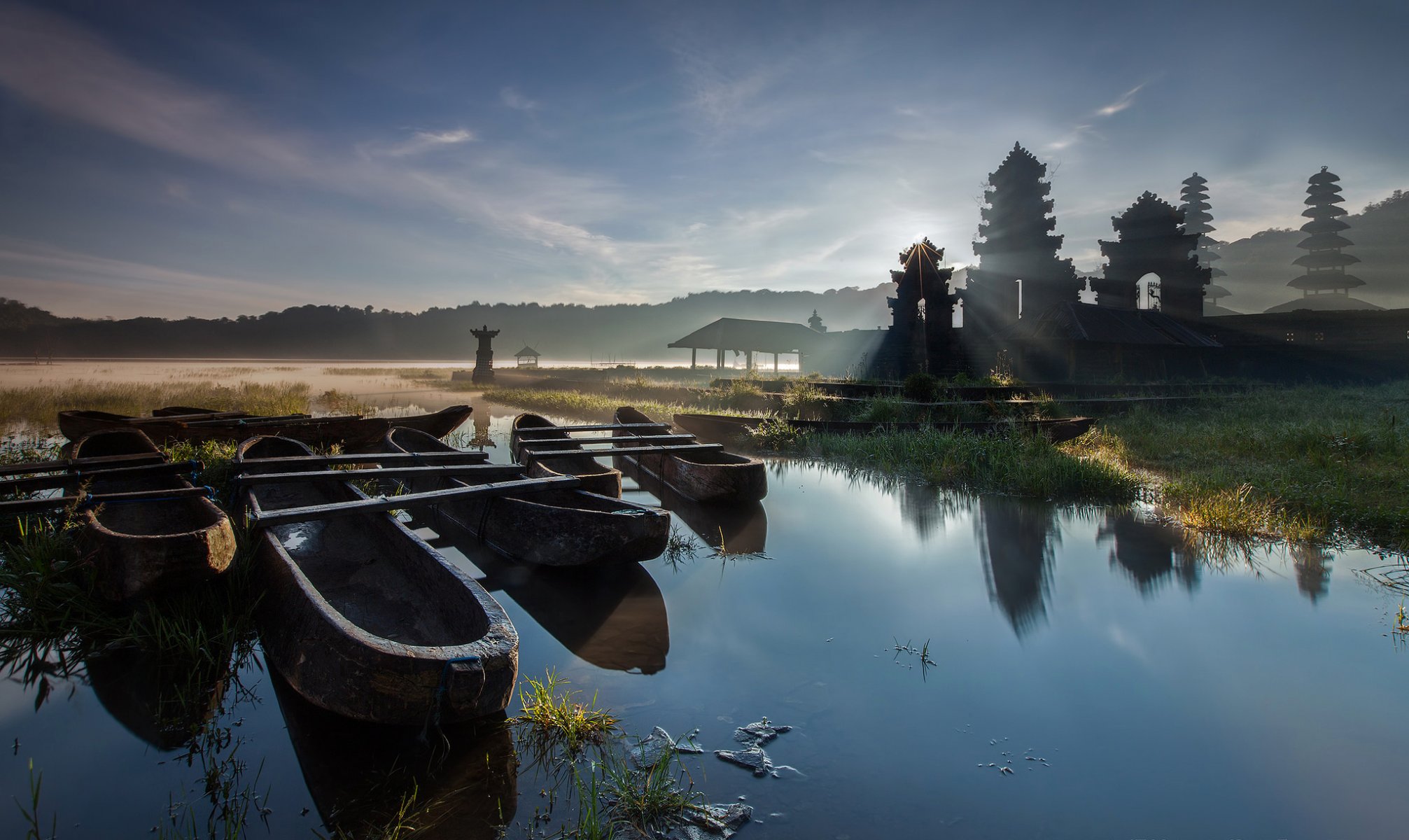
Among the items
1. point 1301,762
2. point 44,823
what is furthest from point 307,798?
point 1301,762

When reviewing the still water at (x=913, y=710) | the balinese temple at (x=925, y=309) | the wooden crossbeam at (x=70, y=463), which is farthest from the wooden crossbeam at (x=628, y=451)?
the balinese temple at (x=925, y=309)

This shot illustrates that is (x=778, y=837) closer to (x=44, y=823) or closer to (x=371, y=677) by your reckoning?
(x=371, y=677)

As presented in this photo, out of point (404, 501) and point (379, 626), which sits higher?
point (404, 501)

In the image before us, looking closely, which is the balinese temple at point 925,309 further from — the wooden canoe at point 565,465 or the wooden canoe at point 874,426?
the wooden canoe at point 565,465

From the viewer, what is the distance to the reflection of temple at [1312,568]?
4801mm

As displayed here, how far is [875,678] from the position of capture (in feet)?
11.7

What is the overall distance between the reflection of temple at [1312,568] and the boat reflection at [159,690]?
6.98 meters

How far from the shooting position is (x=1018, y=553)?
5.95 m

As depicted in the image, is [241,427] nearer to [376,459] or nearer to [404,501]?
[376,459]

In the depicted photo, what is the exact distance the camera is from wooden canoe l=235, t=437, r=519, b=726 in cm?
255

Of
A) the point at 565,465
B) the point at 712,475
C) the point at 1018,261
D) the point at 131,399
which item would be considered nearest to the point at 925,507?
the point at 712,475

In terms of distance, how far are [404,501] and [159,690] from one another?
174cm

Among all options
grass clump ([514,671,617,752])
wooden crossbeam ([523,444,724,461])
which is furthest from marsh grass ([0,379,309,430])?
grass clump ([514,671,617,752])

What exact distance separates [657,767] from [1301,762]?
285cm
